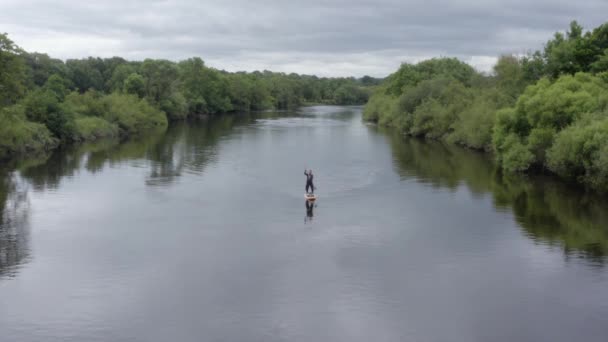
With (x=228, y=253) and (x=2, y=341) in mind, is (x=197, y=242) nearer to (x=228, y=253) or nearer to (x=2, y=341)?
(x=228, y=253)

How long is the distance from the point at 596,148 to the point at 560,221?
32.3 ft

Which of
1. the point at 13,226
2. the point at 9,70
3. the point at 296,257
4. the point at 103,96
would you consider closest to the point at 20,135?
the point at 9,70

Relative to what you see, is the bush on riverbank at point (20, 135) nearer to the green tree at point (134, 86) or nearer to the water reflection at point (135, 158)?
the water reflection at point (135, 158)

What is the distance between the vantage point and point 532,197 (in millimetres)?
41469

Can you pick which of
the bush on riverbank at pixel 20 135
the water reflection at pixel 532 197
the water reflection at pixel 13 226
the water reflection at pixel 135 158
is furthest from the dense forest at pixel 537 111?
the bush on riverbank at pixel 20 135

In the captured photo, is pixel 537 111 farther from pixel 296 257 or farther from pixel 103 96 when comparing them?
pixel 103 96

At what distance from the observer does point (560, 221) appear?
3453 cm

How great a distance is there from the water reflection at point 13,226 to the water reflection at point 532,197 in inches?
973

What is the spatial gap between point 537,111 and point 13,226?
40.3 m

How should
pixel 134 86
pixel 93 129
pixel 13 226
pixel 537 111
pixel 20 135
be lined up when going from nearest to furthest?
pixel 13 226, pixel 537 111, pixel 20 135, pixel 93 129, pixel 134 86

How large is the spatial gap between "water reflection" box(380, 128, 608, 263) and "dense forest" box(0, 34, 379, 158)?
37.1m

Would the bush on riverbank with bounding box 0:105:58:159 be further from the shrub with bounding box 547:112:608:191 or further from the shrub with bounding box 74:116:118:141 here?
the shrub with bounding box 547:112:608:191

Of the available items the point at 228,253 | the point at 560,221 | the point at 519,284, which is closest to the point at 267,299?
the point at 228,253

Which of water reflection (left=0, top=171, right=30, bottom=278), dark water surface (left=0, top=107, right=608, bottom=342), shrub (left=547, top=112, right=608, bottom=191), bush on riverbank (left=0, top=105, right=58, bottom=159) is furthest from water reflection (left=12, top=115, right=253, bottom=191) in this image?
shrub (left=547, top=112, right=608, bottom=191)
